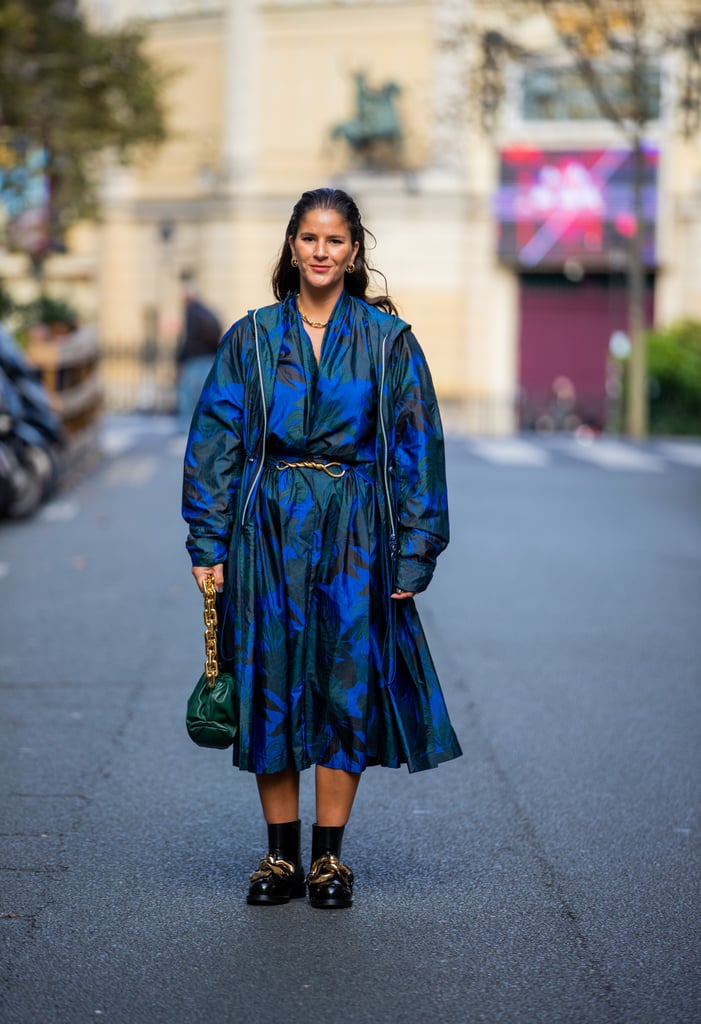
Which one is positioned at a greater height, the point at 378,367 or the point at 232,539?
the point at 378,367

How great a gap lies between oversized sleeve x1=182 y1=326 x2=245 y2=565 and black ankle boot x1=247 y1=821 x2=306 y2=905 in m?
0.76

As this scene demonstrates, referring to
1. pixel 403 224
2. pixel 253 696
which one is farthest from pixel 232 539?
pixel 403 224

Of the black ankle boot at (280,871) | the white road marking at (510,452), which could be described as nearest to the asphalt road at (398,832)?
the black ankle boot at (280,871)

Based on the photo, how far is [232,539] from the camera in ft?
14.7

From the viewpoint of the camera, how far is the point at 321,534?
4445mm

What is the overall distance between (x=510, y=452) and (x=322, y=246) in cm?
1768

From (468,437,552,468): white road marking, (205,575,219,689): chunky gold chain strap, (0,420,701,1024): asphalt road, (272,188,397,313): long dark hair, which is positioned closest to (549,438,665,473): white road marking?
(468,437,552,468): white road marking

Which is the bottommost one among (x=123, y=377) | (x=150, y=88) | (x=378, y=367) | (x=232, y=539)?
(x=123, y=377)

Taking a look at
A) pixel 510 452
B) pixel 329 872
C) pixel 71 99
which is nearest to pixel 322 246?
pixel 329 872

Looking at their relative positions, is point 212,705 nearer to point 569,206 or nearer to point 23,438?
point 23,438

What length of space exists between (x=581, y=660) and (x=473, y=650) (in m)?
0.56

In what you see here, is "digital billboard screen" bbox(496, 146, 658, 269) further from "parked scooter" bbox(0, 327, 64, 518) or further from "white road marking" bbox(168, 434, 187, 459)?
"parked scooter" bbox(0, 327, 64, 518)

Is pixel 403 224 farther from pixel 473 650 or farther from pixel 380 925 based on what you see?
pixel 380 925

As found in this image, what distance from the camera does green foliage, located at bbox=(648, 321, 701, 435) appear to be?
2648 centimetres
